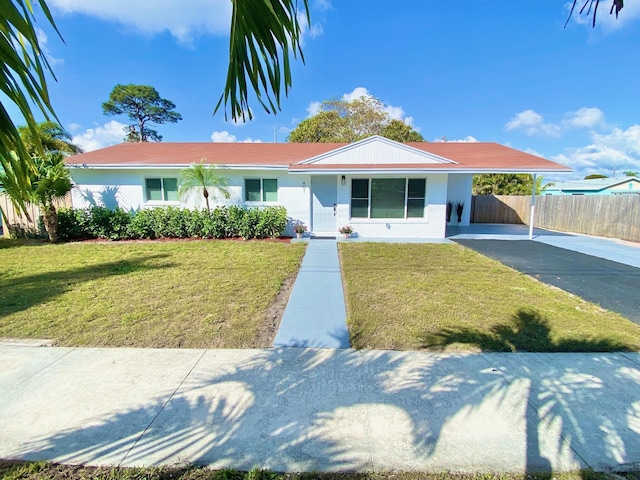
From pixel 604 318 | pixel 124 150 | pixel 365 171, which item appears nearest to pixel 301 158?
pixel 365 171

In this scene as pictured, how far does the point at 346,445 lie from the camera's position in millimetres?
2326

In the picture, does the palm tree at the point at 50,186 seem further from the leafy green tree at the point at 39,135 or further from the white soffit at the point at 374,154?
the white soffit at the point at 374,154

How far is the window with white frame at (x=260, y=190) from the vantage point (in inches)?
512

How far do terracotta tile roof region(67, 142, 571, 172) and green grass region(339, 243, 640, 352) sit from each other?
561 cm

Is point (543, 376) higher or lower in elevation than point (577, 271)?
lower

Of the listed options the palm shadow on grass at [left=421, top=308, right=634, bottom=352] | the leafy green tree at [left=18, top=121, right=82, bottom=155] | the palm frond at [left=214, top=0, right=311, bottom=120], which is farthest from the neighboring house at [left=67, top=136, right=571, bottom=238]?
the palm frond at [left=214, top=0, right=311, bottom=120]

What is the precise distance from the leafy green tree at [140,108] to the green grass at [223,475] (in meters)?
42.0

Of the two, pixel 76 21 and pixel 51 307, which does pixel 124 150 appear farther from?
pixel 76 21

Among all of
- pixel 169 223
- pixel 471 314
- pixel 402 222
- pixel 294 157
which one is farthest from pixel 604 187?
pixel 169 223

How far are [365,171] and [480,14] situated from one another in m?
7.52

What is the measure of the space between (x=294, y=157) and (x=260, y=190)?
8.22 feet

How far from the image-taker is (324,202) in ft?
42.9

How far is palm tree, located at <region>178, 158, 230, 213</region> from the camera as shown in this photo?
39.5 feet

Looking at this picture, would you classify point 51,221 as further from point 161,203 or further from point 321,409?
point 321,409
